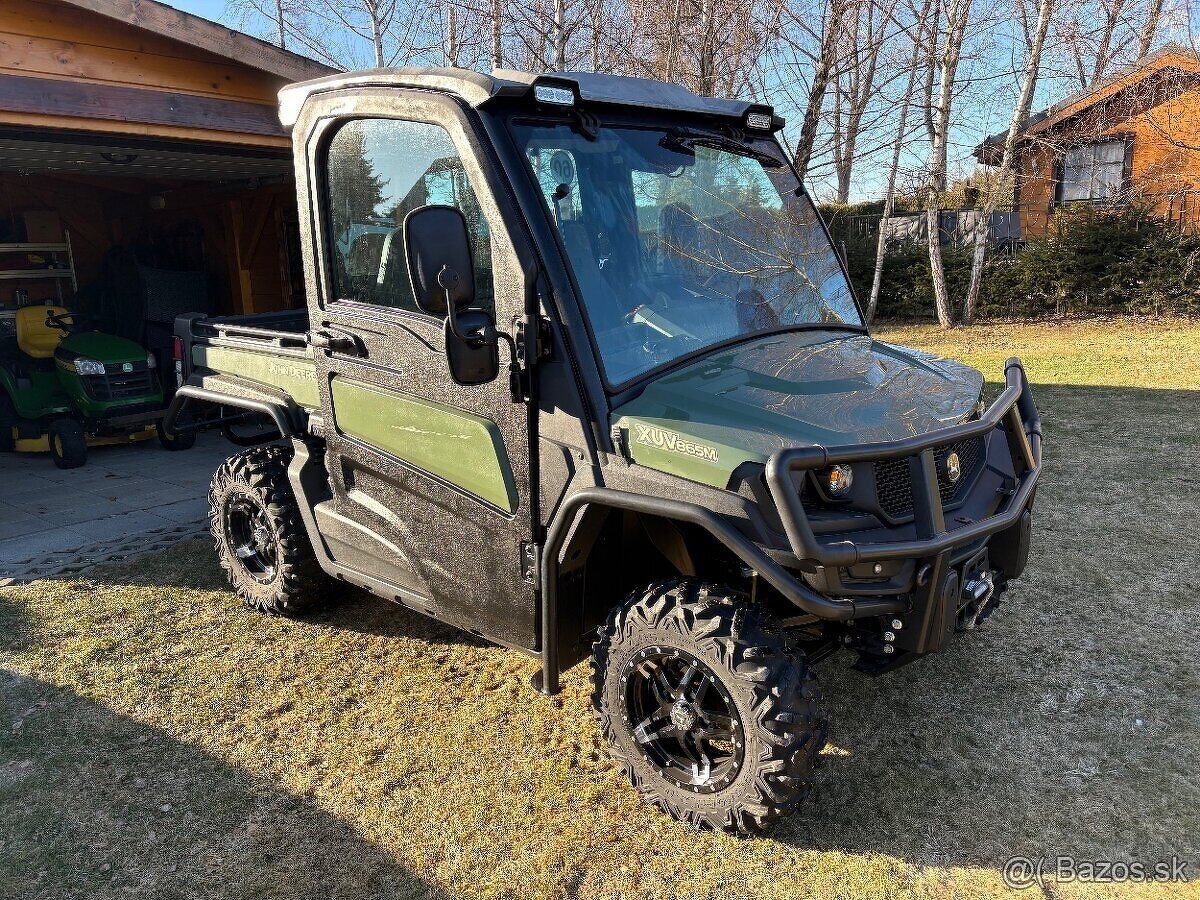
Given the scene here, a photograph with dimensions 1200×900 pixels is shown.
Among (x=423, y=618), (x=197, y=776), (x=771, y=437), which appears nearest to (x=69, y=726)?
(x=197, y=776)

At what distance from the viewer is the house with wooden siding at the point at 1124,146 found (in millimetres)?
14211

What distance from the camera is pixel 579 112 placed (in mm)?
3025

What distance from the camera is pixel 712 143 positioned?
11.4 feet

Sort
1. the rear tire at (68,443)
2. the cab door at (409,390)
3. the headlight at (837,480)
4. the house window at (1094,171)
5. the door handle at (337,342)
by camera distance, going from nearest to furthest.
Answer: the headlight at (837,480)
the cab door at (409,390)
the door handle at (337,342)
the rear tire at (68,443)
the house window at (1094,171)

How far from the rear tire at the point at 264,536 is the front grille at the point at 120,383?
4.88m

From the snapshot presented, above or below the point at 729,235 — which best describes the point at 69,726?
below

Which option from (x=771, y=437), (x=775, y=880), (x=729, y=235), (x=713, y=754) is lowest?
(x=775, y=880)

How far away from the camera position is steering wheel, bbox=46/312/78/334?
9250 mm

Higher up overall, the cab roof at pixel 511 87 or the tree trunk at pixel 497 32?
the tree trunk at pixel 497 32

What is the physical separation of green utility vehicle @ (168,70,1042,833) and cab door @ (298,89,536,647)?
0.04 ft

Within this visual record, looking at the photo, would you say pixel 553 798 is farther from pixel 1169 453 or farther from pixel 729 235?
pixel 1169 453

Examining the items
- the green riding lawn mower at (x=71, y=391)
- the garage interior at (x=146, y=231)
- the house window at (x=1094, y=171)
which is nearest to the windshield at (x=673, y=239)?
the garage interior at (x=146, y=231)

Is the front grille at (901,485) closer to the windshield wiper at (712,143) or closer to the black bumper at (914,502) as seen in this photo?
the black bumper at (914,502)

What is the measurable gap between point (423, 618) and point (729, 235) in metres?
2.54
